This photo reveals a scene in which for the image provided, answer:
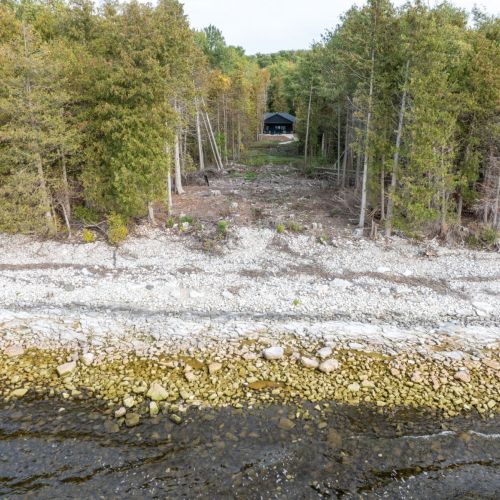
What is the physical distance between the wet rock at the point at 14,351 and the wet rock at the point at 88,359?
1.82 metres

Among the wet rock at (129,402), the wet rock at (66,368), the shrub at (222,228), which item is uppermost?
the shrub at (222,228)

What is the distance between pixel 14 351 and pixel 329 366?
339 inches

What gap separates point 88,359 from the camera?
10.8 m

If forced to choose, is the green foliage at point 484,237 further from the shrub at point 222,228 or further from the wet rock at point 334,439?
the wet rock at point 334,439

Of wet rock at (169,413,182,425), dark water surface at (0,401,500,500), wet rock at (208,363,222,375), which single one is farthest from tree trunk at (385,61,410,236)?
wet rock at (169,413,182,425)

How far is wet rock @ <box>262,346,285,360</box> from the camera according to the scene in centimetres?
1095

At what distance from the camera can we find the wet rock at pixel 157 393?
947cm

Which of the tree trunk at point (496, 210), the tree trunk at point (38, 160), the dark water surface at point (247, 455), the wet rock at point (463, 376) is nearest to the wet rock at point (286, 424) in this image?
the dark water surface at point (247, 455)

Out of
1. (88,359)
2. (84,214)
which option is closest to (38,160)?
(84,214)

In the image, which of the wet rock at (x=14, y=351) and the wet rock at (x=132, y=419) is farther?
the wet rock at (x=14, y=351)

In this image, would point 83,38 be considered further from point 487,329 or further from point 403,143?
point 487,329

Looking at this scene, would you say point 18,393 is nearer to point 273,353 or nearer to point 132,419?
point 132,419

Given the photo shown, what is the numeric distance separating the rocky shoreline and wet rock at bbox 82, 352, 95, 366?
0.13 feet

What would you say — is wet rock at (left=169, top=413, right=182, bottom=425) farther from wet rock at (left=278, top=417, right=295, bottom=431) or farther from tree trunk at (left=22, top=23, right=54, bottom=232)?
tree trunk at (left=22, top=23, right=54, bottom=232)
